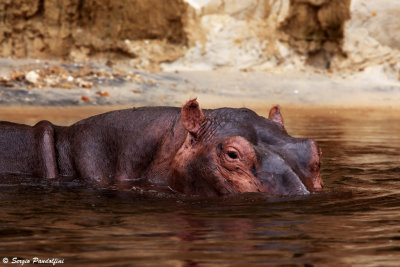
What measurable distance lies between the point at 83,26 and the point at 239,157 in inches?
539

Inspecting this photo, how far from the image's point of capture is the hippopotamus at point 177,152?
3891 millimetres

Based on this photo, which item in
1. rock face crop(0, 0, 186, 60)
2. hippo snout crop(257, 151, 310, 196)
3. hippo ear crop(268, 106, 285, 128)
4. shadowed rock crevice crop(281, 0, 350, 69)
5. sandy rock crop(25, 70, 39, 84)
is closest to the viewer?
hippo snout crop(257, 151, 310, 196)

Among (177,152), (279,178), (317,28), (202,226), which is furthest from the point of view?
(317,28)

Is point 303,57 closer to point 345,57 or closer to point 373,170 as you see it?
point 345,57

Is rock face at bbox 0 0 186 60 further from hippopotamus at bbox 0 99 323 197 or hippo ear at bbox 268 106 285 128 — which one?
hippo ear at bbox 268 106 285 128

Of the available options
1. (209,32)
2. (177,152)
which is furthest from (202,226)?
(209,32)

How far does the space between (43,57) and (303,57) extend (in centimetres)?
620

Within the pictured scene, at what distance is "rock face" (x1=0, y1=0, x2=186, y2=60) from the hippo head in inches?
501

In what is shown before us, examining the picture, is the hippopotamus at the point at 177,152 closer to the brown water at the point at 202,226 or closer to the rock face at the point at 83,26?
the brown water at the point at 202,226

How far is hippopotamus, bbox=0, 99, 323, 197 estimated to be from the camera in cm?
389

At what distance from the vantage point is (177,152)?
4.21 metres

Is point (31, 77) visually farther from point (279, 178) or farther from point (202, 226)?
point (202, 226)

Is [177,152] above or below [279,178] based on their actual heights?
above

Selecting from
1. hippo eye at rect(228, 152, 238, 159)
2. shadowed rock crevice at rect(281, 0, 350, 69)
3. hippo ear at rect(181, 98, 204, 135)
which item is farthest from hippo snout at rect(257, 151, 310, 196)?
shadowed rock crevice at rect(281, 0, 350, 69)
